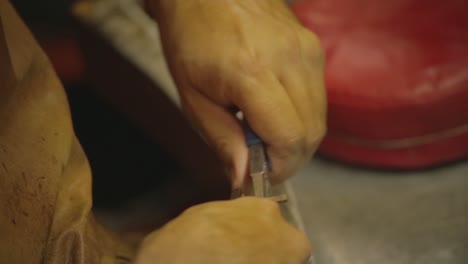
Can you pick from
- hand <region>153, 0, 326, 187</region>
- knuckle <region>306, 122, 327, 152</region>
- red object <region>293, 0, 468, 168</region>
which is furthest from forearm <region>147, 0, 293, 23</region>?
red object <region>293, 0, 468, 168</region>

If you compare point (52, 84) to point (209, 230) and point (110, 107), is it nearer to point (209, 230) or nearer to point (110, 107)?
point (209, 230)

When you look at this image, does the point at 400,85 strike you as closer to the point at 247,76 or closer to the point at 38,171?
the point at 247,76

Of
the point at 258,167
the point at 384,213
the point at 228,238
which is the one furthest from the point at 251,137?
the point at 384,213

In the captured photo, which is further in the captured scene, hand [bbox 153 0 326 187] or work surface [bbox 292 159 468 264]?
work surface [bbox 292 159 468 264]

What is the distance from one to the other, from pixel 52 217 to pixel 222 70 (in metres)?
0.15

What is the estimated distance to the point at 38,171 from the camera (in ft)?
1.27

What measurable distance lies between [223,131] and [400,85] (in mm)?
329

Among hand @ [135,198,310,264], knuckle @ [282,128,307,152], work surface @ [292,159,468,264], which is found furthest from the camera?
work surface @ [292,159,468,264]

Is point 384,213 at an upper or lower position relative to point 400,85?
lower

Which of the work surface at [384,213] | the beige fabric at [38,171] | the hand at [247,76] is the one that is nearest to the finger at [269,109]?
the hand at [247,76]

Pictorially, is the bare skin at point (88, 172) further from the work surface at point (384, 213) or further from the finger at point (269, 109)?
the work surface at point (384, 213)

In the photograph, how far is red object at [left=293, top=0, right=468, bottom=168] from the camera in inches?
28.3

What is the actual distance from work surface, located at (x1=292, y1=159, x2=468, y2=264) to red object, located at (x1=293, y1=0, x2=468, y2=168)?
21 mm

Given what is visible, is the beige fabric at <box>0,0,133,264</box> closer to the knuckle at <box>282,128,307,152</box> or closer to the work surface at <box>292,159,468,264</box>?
the knuckle at <box>282,128,307,152</box>
